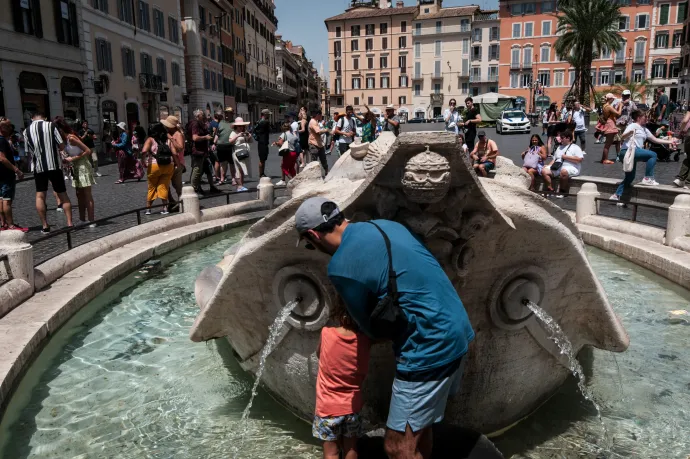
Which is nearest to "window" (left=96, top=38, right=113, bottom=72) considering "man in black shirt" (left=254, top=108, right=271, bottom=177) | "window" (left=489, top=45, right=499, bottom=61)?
"man in black shirt" (left=254, top=108, right=271, bottom=177)

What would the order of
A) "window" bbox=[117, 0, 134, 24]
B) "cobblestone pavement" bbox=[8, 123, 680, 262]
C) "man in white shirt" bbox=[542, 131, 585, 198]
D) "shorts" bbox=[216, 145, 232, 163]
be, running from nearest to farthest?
"cobblestone pavement" bbox=[8, 123, 680, 262], "man in white shirt" bbox=[542, 131, 585, 198], "shorts" bbox=[216, 145, 232, 163], "window" bbox=[117, 0, 134, 24]

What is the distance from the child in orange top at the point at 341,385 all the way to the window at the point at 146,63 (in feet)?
104

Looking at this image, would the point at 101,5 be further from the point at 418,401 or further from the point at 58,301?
the point at 418,401

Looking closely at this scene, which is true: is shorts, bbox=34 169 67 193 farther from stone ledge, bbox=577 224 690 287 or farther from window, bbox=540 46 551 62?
window, bbox=540 46 551 62

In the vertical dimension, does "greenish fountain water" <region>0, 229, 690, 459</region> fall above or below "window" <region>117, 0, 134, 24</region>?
below

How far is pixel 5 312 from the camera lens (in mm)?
4621

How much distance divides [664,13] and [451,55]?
95.1 feet

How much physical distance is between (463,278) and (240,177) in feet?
33.1

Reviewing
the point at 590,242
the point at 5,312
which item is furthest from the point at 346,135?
the point at 5,312

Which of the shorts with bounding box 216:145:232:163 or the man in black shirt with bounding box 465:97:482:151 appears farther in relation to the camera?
the man in black shirt with bounding box 465:97:482:151

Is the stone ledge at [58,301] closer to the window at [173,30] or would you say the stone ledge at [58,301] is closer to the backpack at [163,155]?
the backpack at [163,155]

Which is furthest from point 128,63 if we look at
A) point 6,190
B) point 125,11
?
point 6,190

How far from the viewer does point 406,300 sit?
Result: 2127 mm

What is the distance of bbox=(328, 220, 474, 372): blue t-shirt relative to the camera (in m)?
2.10
